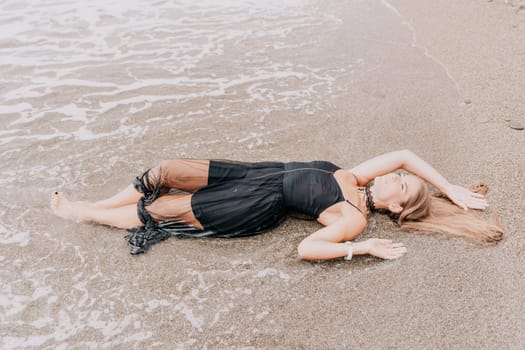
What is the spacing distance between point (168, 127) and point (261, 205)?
2.24 meters

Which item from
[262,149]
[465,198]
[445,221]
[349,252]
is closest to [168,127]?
[262,149]

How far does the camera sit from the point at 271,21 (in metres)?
8.60

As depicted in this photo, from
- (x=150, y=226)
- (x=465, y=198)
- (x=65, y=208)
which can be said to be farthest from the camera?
(x=465, y=198)

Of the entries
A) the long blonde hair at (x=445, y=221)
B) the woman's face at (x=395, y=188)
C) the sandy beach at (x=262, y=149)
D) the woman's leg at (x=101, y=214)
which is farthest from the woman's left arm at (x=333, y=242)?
the woman's leg at (x=101, y=214)

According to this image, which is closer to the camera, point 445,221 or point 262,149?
point 445,221

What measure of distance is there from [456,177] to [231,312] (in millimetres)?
2854

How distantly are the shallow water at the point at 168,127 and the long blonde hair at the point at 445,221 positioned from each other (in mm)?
673

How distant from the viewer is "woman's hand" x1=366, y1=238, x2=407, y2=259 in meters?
3.51

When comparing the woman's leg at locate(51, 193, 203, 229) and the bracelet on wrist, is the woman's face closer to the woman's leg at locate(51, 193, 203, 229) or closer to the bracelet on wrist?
the bracelet on wrist

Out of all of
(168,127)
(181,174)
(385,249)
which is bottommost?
(385,249)

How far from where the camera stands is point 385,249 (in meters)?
3.55

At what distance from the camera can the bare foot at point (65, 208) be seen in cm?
391

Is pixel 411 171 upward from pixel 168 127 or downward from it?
downward

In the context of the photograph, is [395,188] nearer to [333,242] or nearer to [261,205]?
[333,242]
